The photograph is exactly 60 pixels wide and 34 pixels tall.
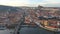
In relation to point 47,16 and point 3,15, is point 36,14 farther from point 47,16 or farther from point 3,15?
point 3,15

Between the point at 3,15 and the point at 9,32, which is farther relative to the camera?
the point at 9,32

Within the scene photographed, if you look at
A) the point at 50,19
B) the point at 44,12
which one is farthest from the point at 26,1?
the point at 50,19

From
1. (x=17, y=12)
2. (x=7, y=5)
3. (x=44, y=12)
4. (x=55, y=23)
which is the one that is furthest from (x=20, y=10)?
(x=55, y=23)

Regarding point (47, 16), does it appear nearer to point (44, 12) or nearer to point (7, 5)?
point (44, 12)

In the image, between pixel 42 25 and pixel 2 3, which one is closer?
pixel 2 3

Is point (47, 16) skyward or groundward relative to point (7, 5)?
groundward

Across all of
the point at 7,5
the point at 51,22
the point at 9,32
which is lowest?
the point at 9,32

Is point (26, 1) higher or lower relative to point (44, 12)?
higher

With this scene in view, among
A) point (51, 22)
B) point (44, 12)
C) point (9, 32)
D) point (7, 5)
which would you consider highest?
point (7, 5)
